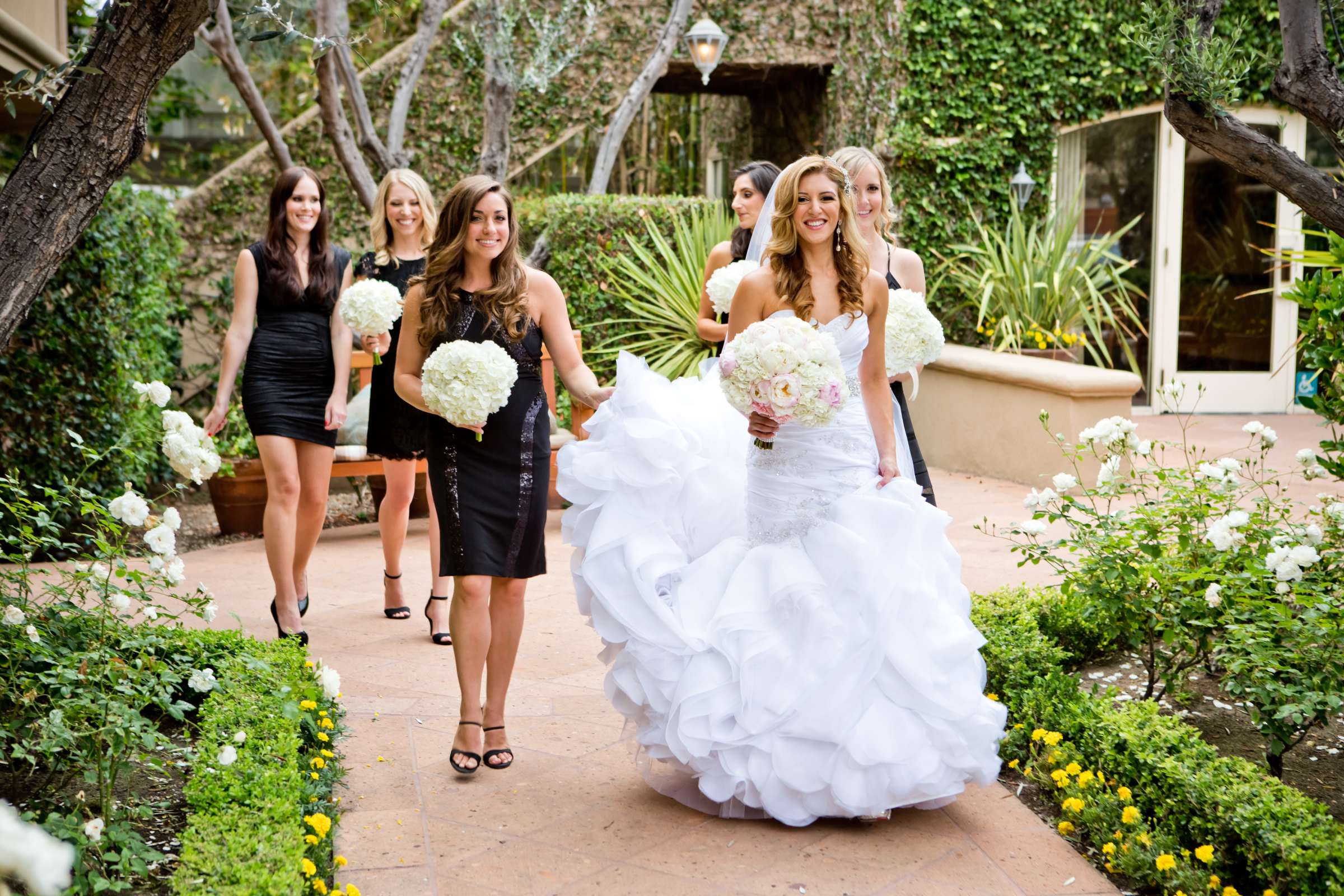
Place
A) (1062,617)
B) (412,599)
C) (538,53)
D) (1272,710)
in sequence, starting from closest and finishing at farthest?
(1272,710), (1062,617), (412,599), (538,53)

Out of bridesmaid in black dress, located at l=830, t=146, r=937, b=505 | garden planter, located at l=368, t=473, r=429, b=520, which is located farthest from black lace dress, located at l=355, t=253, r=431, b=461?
garden planter, located at l=368, t=473, r=429, b=520

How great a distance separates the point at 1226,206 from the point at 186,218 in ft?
34.1

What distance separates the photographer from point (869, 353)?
3990 mm

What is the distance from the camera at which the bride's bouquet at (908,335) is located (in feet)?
15.2

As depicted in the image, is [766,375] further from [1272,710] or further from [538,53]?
[538,53]

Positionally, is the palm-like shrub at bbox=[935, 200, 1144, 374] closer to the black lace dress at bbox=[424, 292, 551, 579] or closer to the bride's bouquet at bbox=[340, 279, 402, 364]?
the bride's bouquet at bbox=[340, 279, 402, 364]

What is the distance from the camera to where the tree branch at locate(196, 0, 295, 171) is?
8.59m

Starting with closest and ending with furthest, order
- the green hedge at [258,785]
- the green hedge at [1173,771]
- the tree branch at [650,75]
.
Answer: the green hedge at [258,785] < the green hedge at [1173,771] < the tree branch at [650,75]

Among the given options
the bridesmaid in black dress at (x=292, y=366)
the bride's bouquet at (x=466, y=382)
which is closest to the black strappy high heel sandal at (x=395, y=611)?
the bridesmaid in black dress at (x=292, y=366)

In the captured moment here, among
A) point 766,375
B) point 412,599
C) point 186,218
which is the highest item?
point 186,218

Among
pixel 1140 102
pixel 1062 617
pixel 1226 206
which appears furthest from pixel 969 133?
pixel 1062 617

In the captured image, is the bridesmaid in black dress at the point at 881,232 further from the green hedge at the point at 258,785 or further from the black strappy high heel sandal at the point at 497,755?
the green hedge at the point at 258,785

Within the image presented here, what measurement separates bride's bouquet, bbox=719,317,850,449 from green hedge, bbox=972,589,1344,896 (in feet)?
4.19

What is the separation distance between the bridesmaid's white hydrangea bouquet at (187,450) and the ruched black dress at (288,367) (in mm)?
1378
